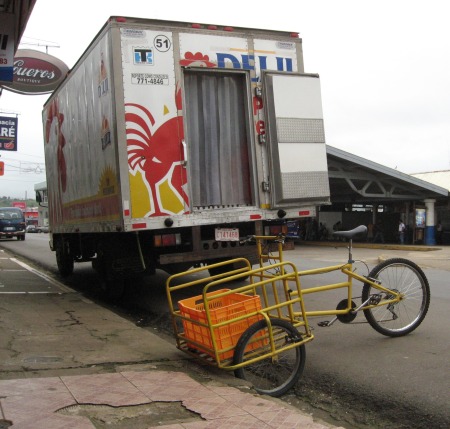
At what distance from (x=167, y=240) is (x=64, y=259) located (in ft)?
18.9

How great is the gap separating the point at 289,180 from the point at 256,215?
0.70 m

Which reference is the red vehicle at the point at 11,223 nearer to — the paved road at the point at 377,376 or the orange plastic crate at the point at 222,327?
the paved road at the point at 377,376

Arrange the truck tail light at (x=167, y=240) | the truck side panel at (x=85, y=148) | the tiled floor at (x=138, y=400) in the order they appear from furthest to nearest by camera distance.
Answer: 1. the truck tail light at (x=167, y=240)
2. the truck side panel at (x=85, y=148)
3. the tiled floor at (x=138, y=400)

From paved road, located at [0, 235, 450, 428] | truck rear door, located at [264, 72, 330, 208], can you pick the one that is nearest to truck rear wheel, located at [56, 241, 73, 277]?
paved road, located at [0, 235, 450, 428]

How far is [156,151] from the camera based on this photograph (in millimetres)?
7113

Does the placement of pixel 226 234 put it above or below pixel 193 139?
below

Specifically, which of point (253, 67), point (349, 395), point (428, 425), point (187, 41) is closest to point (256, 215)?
point (253, 67)

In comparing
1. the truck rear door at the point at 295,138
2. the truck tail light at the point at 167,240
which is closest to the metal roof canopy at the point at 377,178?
the truck rear door at the point at 295,138

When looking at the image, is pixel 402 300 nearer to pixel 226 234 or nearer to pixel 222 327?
pixel 222 327

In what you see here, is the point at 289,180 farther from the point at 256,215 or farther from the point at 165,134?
the point at 165,134

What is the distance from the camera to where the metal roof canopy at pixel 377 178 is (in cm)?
2411

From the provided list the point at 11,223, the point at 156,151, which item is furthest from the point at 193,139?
the point at 11,223

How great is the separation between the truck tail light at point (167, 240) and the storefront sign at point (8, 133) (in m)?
17.0

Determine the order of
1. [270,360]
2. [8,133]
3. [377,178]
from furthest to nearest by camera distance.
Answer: [377,178] → [8,133] → [270,360]
